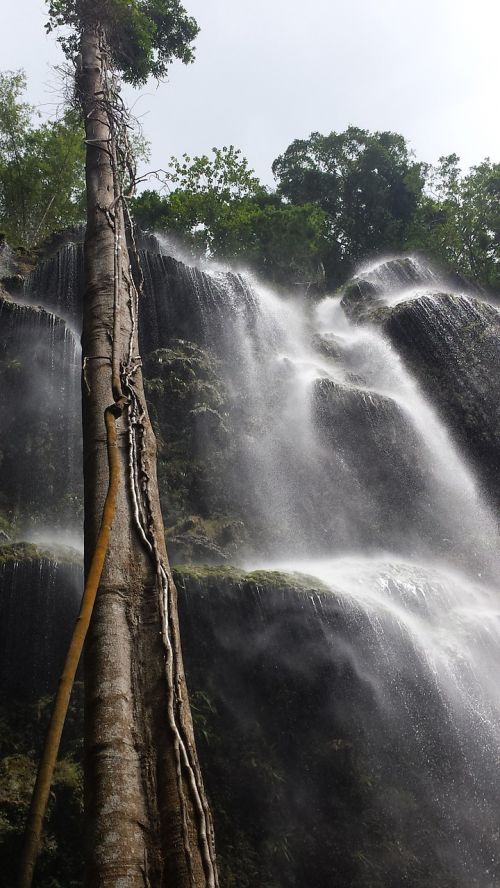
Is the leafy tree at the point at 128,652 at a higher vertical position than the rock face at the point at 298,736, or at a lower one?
lower

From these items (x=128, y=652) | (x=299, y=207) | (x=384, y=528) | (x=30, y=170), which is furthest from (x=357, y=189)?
(x=128, y=652)

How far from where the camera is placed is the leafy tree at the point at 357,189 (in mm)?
23609

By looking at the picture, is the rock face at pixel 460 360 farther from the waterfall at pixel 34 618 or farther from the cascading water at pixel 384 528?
the waterfall at pixel 34 618

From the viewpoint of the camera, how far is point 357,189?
80.3ft

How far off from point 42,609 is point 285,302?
11857mm

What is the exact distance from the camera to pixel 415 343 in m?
14.1

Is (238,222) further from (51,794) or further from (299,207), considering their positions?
(51,794)

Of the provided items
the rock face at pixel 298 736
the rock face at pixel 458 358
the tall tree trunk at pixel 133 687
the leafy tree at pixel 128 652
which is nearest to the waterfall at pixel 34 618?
the rock face at pixel 298 736

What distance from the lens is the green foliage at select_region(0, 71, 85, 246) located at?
1834 cm

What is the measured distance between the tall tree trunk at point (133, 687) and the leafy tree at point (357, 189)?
72.0 feet

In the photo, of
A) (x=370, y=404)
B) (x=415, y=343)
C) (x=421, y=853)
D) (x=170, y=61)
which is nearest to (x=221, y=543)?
(x=370, y=404)

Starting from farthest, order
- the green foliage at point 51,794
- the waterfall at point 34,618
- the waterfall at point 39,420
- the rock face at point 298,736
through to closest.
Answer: the waterfall at point 39,420 < the waterfall at point 34,618 < the rock face at point 298,736 < the green foliage at point 51,794

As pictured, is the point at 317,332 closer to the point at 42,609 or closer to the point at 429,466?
the point at 429,466

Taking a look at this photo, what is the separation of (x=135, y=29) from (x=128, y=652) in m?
11.3
